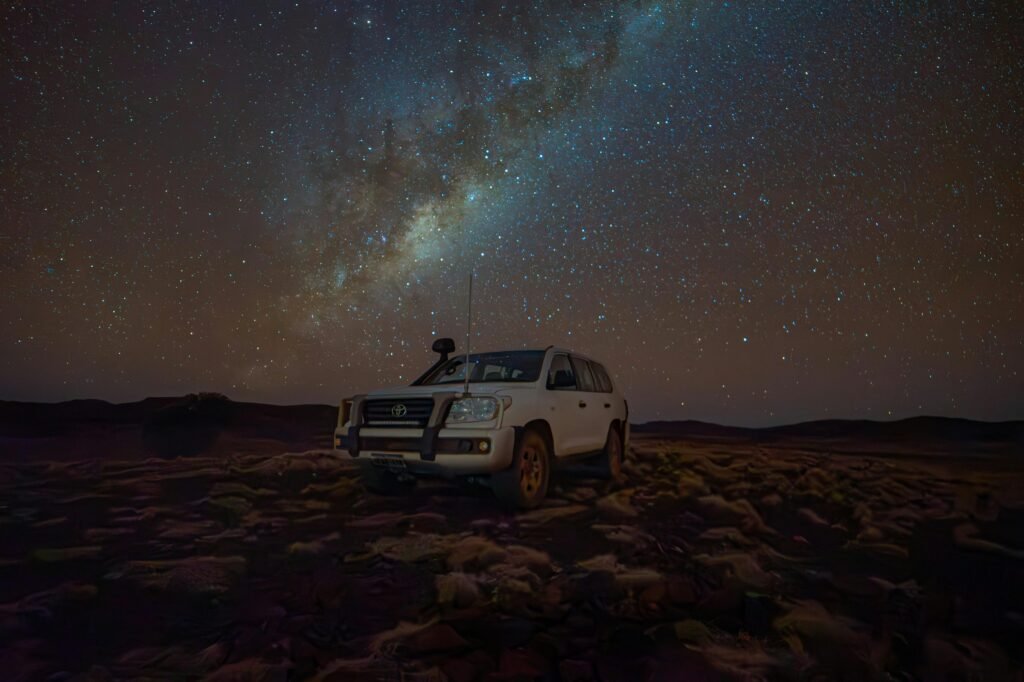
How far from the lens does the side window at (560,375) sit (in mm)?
6586

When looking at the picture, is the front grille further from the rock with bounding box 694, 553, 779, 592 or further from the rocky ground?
the rock with bounding box 694, 553, 779, 592

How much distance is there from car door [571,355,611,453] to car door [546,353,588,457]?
40 mm

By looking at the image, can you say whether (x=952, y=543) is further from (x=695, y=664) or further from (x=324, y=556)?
(x=324, y=556)

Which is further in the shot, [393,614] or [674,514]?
[674,514]

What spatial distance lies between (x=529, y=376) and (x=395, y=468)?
1.99 metres

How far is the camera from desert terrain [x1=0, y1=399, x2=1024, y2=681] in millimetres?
2465

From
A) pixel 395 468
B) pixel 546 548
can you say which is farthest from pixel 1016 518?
pixel 395 468

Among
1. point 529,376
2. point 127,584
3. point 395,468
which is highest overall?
point 529,376

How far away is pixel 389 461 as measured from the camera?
572 centimetres

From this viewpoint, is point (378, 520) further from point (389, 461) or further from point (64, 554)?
point (64, 554)

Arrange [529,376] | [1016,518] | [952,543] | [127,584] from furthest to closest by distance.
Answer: [529,376], [1016,518], [952,543], [127,584]

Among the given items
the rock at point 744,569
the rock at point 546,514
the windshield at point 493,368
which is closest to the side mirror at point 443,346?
the windshield at point 493,368

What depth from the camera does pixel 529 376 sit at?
663 centimetres

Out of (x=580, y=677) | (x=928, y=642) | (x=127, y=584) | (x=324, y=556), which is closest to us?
(x=580, y=677)
